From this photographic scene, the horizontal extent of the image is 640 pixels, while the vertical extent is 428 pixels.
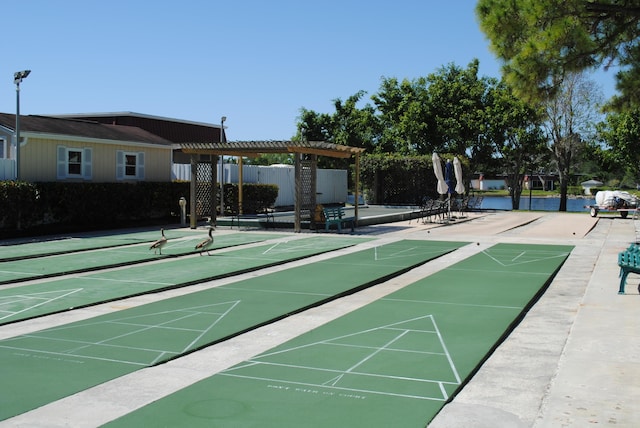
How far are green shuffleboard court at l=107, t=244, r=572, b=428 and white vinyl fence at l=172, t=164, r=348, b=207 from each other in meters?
20.6

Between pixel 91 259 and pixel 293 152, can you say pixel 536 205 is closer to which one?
pixel 293 152

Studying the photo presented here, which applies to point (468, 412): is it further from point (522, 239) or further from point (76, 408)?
point (522, 239)

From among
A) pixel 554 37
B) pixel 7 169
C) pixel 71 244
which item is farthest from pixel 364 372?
pixel 7 169

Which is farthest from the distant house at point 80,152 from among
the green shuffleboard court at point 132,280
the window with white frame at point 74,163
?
the green shuffleboard court at point 132,280

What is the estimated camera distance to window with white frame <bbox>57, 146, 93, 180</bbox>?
25.2 m

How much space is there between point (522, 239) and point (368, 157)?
20.7m

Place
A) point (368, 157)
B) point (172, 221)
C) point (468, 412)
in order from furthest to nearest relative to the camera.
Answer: point (368, 157), point (172, 221), point (468, 412)

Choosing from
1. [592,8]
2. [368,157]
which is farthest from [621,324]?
[368,157]

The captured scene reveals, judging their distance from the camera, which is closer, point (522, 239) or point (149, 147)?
point (522, 239)

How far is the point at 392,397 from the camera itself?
631 cm

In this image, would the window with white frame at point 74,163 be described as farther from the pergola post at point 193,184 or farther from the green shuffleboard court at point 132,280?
the green shuffleboard court at point 132,280

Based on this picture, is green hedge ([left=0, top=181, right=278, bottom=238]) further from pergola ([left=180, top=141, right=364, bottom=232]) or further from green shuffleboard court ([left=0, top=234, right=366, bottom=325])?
green shuffleboard court ([left=0, top=234, right=366, bottom=325])

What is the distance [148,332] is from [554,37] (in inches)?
518

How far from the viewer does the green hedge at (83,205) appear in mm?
21750
